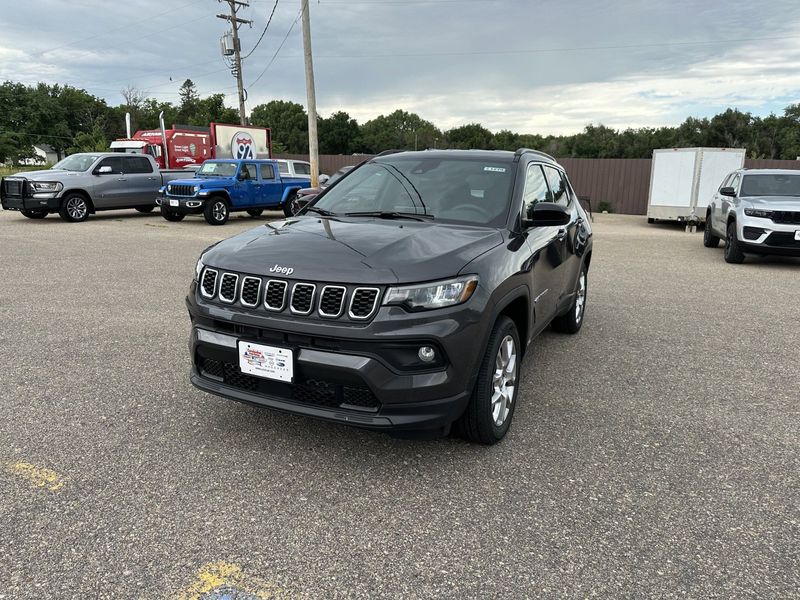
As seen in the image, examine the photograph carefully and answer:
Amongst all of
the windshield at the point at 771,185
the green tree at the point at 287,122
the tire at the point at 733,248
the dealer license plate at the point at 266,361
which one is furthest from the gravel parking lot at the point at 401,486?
the green tree at the point at 287,122

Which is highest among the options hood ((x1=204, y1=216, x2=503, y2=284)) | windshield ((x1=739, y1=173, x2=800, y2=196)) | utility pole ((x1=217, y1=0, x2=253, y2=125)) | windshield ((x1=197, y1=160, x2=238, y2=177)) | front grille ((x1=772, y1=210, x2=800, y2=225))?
utility pole ((x1=217, y1=0, x2=253, y2=125))

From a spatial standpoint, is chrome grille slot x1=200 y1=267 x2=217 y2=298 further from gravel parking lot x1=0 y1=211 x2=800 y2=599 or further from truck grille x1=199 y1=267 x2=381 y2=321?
gravel parking lot x1=0 y1=211 x2=800 y2=599

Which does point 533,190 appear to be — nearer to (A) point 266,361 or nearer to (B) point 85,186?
(A) point 266,361

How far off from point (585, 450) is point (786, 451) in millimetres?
1201

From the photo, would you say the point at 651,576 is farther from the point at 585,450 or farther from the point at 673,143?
the point at 673,143

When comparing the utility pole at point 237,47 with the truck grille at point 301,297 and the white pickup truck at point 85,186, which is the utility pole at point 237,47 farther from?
the truck grille at point 301,297

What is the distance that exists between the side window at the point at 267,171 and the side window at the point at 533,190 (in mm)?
13400

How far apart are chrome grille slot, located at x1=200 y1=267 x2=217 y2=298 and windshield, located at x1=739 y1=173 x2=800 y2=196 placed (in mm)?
10791

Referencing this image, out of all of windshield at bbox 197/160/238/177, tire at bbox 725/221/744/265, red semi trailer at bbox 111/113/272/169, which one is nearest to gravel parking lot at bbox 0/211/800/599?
tire at bbox 725/221/744/265

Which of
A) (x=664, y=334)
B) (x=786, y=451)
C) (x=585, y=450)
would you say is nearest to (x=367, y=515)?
(x=585, y=450)

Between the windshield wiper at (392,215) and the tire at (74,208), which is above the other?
the windshield wiper at (392,215)

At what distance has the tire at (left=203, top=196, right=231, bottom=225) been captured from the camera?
15.6m

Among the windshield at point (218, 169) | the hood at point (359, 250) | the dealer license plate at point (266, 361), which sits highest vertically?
the windshield at point (218, 169)

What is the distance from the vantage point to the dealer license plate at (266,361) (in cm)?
287
